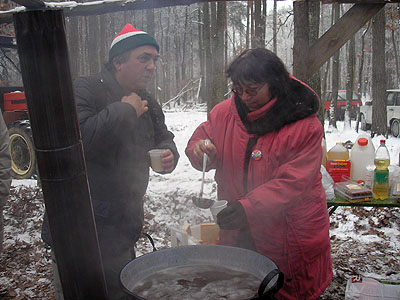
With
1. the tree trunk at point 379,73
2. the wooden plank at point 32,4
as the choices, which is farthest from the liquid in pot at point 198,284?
the tree trunk at point 379,73

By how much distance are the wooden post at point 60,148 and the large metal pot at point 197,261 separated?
612 millimetres

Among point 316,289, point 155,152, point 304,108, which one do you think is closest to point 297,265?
point 316,289

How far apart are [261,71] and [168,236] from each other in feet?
12.4

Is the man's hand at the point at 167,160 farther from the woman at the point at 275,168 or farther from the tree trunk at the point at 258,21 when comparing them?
the tree trunk at the point at 258,21

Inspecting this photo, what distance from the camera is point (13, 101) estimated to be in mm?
9461

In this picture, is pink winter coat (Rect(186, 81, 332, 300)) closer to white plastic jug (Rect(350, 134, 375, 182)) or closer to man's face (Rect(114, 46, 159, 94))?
man's face (Rect(114, 46, 159, 94))

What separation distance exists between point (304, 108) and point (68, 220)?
58.6 inches

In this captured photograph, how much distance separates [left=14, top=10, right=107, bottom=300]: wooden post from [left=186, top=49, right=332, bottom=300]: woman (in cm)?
89

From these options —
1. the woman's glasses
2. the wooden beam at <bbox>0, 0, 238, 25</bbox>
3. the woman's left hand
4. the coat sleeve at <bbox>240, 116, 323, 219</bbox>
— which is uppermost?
the wooden beam at <bbox>0, 0, 238, 25</bbox>

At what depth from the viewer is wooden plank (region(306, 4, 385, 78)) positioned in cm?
348

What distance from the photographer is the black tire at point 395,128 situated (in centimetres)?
1429

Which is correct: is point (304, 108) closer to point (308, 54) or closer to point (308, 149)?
point (308, 149)

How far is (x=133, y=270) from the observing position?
1.91 metres

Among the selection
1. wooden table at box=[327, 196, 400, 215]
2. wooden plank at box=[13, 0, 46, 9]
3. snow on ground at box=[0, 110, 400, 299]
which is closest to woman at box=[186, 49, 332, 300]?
wooden table at box=[327, 196, 400, 215]
